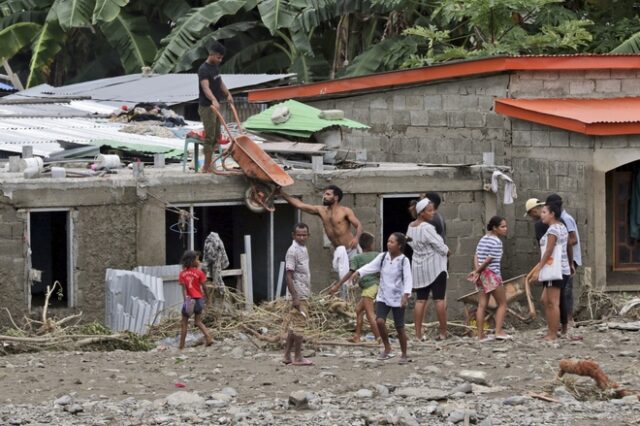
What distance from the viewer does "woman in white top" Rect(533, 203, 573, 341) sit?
50.3 ft

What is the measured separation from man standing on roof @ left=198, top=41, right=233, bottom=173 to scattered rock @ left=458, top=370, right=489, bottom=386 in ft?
13.7

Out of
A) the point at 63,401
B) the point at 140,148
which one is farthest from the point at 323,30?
the point at 63,401

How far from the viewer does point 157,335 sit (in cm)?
1620

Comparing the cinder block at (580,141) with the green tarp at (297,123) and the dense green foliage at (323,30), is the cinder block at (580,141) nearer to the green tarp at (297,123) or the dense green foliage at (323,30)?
the green tarp at (297,123)

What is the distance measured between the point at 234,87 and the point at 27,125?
13.1 feet

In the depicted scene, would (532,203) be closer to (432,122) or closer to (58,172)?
(432,122)

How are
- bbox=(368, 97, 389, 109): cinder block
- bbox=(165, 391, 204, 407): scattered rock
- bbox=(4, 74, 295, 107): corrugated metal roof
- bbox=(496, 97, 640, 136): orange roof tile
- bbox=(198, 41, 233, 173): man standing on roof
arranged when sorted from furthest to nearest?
bbox=(4, 74, 295, 107): corrugated metal roof → bbox=(368, 97, 389, 109): cinder block → bbox=(496, 97, 640, 136): orange roof tile → bbox=(198, 41, 233, 173): man standing on roof → bbox=(165, 391, 204, 407): scattered rock

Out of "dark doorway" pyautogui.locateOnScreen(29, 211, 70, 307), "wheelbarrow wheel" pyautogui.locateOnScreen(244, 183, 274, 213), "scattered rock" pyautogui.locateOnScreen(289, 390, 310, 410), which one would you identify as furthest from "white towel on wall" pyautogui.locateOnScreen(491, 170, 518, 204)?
"scattered rock" pyautogui.locateOnScreen(289, 390, 310, 410)

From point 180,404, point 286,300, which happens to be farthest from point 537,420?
point 286,300

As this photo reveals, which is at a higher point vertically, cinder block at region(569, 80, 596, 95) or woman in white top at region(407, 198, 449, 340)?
cinder block at region(569, 80, 596, 95)

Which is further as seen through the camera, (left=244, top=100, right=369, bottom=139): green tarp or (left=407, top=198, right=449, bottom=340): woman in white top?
(left=244, top=100, right=369, bottom=139): green tarp

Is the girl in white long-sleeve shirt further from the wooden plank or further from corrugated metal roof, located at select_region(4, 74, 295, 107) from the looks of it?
corrugated metal roof, located at select_region(4, 74, 295, 107)

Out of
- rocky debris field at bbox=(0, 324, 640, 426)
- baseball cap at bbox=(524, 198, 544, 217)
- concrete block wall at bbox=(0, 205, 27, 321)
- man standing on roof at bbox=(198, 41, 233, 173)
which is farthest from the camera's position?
baseball cap at bbox=(524, 198, 544, 217)

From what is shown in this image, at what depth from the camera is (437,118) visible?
1991cm
